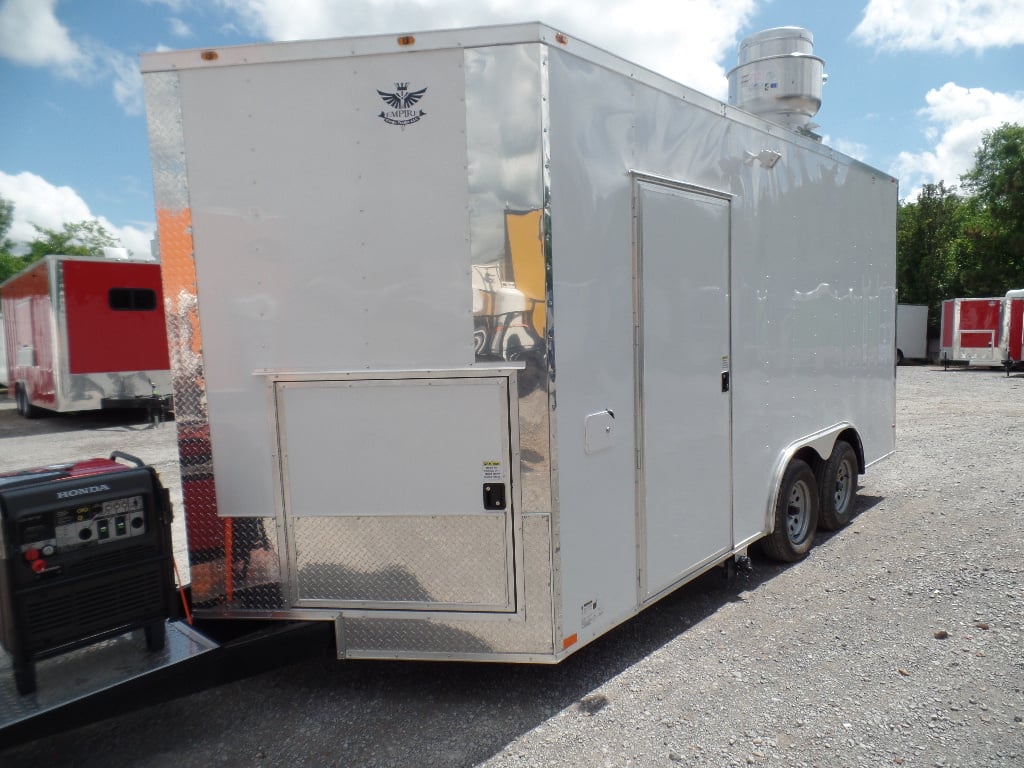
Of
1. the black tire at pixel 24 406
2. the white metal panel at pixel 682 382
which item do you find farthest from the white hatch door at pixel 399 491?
the black tire at pixel 24 406

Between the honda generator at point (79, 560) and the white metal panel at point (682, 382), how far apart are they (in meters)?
2.16

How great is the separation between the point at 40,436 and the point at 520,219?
498 inches

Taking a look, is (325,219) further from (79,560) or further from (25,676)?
(25,676)

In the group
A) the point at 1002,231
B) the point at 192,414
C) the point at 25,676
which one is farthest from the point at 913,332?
the point at 25,676

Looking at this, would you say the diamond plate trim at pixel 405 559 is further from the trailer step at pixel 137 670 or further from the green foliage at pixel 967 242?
the green foliage at pixel 967 242

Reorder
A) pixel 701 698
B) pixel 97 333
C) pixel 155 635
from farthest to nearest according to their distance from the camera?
pixel 97 333 → pixel 701 698 → pixel 155 635

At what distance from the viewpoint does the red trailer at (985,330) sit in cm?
1961

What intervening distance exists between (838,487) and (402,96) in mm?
4591

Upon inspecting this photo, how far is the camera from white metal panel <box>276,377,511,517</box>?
3.00 metres

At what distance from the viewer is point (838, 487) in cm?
572

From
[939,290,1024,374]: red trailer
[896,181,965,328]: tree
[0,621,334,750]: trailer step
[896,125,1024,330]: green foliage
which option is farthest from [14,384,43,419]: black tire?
[896,181,965,328]: tree

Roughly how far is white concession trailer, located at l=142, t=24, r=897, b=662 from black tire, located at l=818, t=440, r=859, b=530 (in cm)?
267

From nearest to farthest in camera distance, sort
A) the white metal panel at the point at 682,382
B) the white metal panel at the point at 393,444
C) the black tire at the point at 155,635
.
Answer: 1. the black tire at the point at 155,635
2. the white metal panel at the point at 393,444
3. the white metal panel at the point at 682,382

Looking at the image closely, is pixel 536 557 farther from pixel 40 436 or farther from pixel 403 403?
pixel 40 436
